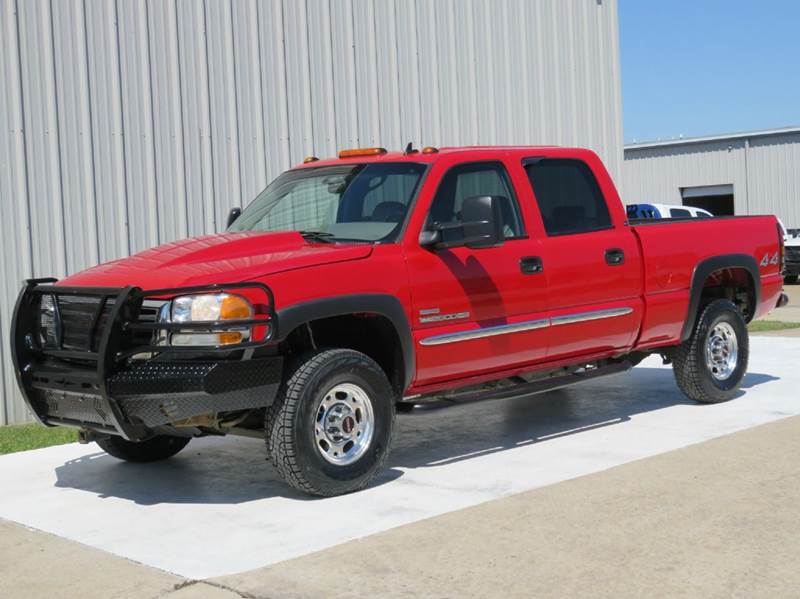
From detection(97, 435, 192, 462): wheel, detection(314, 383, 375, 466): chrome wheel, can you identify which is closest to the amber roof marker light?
detection(314, 383, 375, 466): chrome wheel

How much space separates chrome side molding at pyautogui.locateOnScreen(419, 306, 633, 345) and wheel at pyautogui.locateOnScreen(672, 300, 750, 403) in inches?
43.0

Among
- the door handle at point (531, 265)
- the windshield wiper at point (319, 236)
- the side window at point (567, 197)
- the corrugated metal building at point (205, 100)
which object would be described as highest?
the corrugated metal building at point (205, 100)

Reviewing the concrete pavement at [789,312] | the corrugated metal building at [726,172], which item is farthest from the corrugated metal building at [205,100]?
the corrugated metal building at [726,172]

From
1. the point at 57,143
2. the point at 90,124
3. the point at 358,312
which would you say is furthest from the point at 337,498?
the point at 90,124

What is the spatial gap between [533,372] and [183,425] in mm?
2527

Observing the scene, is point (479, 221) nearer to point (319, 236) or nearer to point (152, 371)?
point (319, 236)

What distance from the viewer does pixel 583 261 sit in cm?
761

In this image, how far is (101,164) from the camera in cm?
998

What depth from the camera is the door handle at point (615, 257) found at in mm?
7785

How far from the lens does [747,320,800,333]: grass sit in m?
15.6

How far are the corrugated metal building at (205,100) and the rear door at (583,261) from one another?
418 cm

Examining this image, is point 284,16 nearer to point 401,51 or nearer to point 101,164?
point 401,51

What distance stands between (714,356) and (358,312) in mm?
3892

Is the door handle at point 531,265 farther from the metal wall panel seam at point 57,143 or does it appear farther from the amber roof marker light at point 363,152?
the metal wall panel seam at point 57,143
